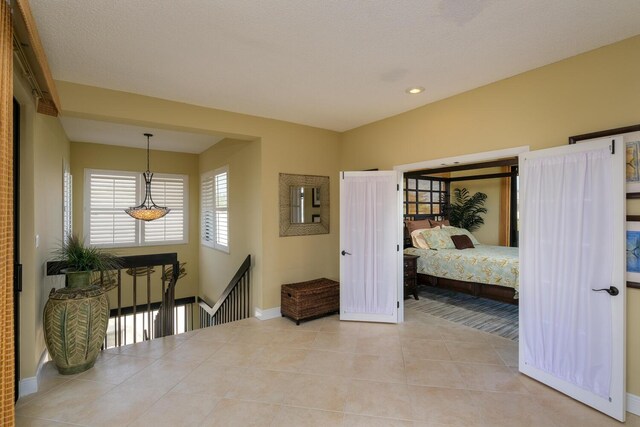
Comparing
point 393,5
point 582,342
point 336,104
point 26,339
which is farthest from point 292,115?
point 582,342

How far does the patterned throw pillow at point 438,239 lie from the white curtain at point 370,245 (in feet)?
6.67

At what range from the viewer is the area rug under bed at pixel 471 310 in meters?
4.08

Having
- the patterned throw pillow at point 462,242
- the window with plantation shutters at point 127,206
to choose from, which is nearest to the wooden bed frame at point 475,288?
the patterned throw pillow at point 462,242

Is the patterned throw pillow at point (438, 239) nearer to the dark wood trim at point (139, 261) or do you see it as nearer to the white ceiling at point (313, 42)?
the white ceiling at point (313, 42)

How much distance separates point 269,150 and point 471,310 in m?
3.82

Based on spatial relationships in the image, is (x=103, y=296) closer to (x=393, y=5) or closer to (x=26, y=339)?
(x=26, y=339)

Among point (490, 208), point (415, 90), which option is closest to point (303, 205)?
point (415, 90)

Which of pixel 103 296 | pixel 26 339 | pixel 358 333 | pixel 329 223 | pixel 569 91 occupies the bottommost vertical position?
pixel 358 333

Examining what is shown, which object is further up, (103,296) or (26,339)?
(103,296)

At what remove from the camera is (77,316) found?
2842 mm

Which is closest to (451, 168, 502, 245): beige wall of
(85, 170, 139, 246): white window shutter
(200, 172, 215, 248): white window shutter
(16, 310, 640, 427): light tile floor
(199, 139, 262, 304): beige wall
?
(16, 310, 640, 427): light tile floor

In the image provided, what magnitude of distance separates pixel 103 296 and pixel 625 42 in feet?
16.1

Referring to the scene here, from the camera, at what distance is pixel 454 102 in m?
3.54

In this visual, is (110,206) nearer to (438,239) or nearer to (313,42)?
(313,42)
